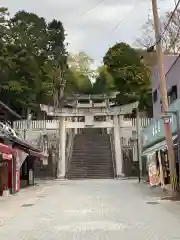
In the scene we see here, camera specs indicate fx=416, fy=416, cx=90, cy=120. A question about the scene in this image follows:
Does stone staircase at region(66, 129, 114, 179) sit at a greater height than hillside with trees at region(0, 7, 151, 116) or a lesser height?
lesser

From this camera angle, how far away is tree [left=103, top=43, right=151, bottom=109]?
5616cm

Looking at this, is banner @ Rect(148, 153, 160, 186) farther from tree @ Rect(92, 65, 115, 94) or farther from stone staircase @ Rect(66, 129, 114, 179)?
tree @ Rect(92, 65, 115, 94)

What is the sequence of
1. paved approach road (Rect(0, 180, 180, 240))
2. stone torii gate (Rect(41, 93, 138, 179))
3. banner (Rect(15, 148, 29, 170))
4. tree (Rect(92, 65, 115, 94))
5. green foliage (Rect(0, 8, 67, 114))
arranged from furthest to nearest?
tree (Rect(92, 65, 115, 94))
green foliage (Rect(0, 8, 67, 114))
stone torii gate (Rect(41, 93, 138, 179))
banner (Rect(15, 148, 29, 170))
paved approach road (Rect(0, 180, 180, 240))

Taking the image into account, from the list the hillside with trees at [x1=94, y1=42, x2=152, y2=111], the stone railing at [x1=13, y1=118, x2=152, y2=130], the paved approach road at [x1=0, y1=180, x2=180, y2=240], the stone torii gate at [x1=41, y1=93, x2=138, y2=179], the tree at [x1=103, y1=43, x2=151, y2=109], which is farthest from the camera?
the tree at [x1=103, y1=43, x2=151, y2=109]

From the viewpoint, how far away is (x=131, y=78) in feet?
187

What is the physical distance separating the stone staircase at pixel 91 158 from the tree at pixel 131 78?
37.2 feet

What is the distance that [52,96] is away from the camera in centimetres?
5509

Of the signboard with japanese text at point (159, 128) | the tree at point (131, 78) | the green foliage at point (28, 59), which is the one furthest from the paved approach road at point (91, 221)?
the tree at point (131, 78)

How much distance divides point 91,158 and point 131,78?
777 inches

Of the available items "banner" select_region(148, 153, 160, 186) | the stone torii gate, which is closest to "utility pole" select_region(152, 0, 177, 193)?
"banner" select_region(148, 153, 160, 186)

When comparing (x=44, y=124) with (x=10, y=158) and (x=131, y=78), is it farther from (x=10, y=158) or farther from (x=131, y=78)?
(x=10, y=158)

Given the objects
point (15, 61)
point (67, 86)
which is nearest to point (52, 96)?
point (67, 86)

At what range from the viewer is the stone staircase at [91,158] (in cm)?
3773

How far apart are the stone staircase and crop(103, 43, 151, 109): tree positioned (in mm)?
11342
